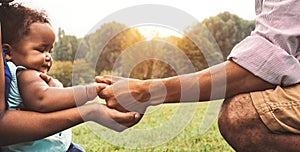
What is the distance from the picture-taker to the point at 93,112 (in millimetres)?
2377

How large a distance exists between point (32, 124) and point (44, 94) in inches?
5.2

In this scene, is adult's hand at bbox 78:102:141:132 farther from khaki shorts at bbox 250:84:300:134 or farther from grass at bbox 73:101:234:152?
grass at bbox 73:101:234:152

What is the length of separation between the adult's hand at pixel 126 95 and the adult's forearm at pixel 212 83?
0.04 metres

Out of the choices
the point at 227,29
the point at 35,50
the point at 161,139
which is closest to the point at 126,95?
the point at 35,50

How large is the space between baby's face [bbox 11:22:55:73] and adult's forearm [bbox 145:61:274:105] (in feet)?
1.65

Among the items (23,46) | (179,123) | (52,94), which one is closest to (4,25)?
(23,46)

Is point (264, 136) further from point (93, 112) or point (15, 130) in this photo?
point (15, 130)

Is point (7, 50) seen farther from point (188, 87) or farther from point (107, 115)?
point (188, 87)

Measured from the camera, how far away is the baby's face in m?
2.49

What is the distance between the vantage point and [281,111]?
223cm

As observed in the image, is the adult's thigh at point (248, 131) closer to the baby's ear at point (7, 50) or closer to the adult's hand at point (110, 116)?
the adult's hand at point (110, 116)

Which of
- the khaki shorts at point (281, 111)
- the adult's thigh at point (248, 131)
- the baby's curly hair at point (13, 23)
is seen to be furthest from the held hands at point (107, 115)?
the khaki shorts at point (281, 111)

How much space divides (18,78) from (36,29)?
10.1 inches

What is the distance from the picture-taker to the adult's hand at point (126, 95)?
2.34m
